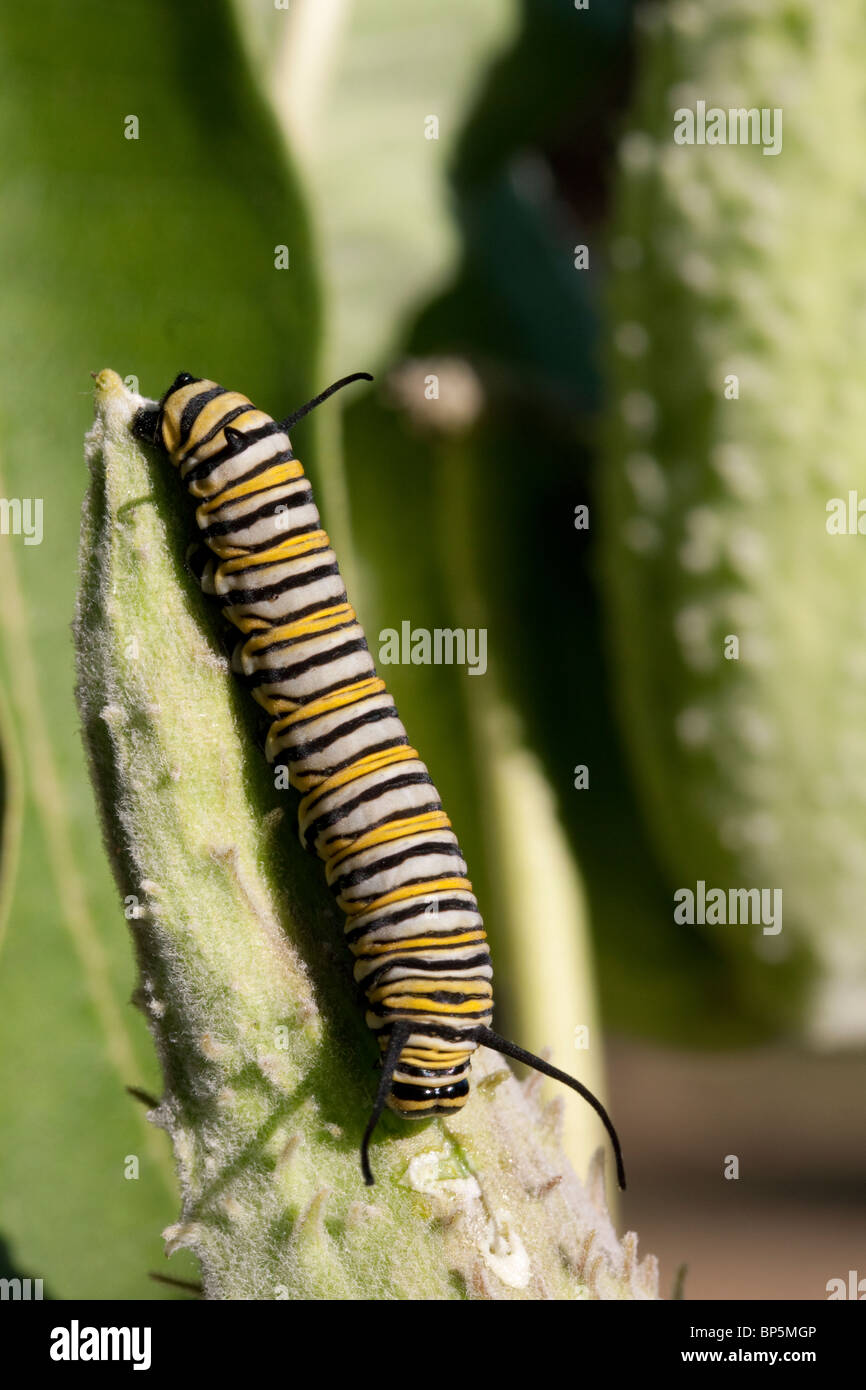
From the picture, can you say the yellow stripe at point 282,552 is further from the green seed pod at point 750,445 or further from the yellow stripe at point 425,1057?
the green seed pod at point 750,445

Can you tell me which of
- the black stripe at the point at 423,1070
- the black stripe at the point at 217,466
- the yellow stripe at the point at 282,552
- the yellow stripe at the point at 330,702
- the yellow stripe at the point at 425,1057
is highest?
the black stripe at the point at 217,466

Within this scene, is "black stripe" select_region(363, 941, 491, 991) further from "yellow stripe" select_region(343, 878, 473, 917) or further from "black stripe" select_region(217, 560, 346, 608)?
"black stripe" select_region(217, 560, 346, 608)

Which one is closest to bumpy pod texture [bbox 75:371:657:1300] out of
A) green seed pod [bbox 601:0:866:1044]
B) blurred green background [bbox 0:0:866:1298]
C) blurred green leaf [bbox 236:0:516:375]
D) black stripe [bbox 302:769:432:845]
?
black stripe [bbox 302:769:432:845]

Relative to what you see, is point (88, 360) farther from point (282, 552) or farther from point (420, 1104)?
point (420, 1104)

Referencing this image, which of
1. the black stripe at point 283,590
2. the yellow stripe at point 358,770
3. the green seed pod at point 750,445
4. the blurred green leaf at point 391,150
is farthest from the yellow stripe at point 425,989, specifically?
the blurred green leaf at point 391,150

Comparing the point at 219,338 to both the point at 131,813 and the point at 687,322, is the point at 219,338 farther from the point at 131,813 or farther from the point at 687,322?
the point at 687,322

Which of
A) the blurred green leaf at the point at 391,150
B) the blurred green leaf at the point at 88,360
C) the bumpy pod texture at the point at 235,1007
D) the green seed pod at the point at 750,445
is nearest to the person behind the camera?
the bumpy pod texture at the point at 235,1007

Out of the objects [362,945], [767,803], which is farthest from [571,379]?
[362,945]
